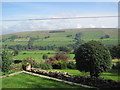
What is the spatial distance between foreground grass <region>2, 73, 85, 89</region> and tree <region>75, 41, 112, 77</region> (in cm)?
112

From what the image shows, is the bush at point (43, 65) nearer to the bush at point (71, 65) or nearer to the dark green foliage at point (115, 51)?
the bush at point (71, 65)

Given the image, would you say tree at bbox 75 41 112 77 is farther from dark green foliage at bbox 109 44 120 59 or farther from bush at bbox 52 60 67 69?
bush at bbox 52 60 67 69

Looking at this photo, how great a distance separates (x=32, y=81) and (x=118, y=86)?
379 centimetres

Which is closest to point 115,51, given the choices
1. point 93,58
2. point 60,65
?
point 93,58

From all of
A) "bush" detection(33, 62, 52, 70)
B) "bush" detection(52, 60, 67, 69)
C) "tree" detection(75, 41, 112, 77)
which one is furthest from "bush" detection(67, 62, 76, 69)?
"tree" detection(75, 41, 112, 77)

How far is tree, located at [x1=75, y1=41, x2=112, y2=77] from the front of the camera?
6332mm

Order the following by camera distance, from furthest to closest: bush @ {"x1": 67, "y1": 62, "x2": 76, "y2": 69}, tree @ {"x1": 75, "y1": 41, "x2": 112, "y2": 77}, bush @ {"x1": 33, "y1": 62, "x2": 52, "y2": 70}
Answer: bush @ {"x1": 33, "y1": 62, "x2": 52, "y2": 70} → bush @ {"x1": 67, "y1": 62, "x2": 76, "y2": 69} → tree @ {"x1": 75, "y1": 41, "x2": 112, "y2": 77}

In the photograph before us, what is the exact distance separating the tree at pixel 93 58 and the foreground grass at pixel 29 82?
112 cm

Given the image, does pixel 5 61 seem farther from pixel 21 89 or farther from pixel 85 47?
pixel 85 47

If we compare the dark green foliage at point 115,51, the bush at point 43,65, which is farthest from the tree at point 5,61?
the dark green foliage at point 115,51

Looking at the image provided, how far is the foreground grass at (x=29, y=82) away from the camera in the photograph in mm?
6434

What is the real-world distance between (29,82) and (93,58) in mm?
3058

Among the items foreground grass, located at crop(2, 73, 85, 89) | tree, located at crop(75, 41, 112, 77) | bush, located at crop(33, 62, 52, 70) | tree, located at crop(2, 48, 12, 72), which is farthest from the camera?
bush, located at crop(33, 62, 52, 70)

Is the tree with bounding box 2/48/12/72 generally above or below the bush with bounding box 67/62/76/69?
above
